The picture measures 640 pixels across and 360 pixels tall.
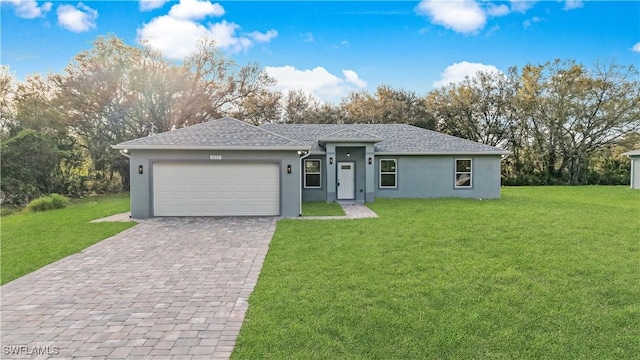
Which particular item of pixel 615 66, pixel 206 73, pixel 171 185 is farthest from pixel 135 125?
pixel 615 66

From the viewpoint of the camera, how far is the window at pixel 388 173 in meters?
17.8

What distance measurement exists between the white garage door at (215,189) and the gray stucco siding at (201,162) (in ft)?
0.54

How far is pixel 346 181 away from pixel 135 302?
12.9 metres

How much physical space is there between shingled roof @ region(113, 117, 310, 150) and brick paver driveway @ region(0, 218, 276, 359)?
170 inches

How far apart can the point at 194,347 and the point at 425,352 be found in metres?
2.28

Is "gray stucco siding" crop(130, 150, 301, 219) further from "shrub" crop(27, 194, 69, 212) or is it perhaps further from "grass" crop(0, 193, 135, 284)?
"shrub" crop(27, 194, 69, 212)

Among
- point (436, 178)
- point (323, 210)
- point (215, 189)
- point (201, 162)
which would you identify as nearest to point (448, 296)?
point (323, 210)

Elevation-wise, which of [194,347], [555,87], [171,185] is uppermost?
[555,87]

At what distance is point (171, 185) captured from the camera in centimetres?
1225

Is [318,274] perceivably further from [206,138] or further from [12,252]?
[206,138]

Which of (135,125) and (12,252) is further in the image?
(135,125)

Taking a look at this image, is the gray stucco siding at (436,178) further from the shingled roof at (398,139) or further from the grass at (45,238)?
the grass at (45,238)

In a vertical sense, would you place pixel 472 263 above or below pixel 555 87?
below

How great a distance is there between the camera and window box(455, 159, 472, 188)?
1777 centimetres
